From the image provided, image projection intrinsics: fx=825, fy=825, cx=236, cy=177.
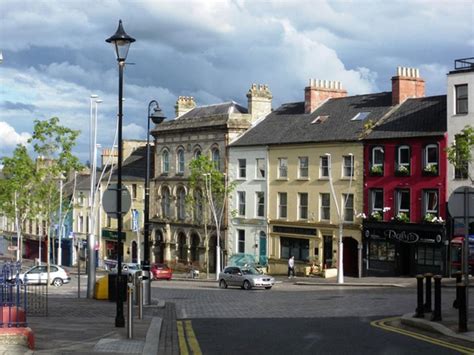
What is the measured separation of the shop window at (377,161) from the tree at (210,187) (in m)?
13.7

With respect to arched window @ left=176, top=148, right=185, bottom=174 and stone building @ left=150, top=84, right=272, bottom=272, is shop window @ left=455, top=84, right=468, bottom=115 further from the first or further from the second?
arched window @ left=176, top=148, right=185, bottom=174

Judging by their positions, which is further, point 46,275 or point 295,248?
point 295,248

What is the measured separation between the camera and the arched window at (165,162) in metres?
77.2

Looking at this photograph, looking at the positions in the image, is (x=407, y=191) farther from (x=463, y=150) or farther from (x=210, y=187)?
(x=210, y=187)

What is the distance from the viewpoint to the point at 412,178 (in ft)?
175

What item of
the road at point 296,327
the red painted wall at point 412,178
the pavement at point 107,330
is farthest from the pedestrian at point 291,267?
the pavement at point 107,330

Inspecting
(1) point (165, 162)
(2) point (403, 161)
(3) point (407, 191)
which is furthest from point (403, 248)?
(1) point (165, 162)

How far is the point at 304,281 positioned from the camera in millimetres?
54969

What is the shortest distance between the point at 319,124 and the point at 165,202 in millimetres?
20932

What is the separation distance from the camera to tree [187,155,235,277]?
214 feet

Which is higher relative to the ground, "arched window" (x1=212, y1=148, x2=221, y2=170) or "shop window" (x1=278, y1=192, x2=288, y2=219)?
"arched window" (x1=212, y1=148, x2=221, y2=170)

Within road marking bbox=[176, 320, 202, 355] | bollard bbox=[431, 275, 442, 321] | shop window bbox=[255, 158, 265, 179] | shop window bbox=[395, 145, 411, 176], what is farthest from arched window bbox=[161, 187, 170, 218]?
bollard bbox=[431, 275, 442, 321]

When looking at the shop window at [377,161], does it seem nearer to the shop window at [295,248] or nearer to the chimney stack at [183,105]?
the shop window at [295,248]

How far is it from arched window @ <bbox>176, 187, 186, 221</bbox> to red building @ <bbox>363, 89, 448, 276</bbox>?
881 inches
